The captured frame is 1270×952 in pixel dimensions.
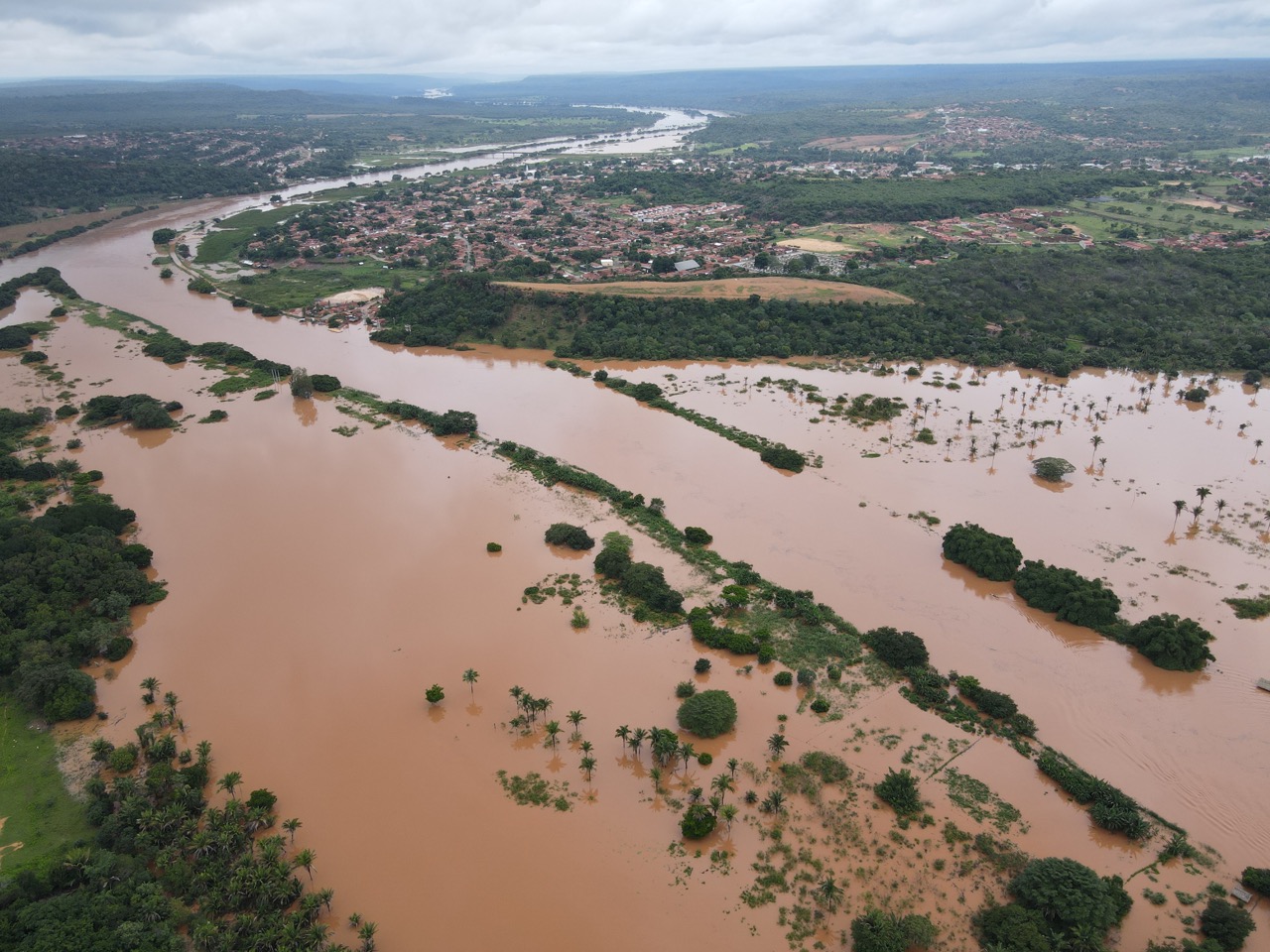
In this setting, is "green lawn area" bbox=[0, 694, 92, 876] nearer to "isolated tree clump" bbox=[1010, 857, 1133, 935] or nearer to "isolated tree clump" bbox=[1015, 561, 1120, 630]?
"isolated tree clump" bbox=[1010, 857, 1133, 935]

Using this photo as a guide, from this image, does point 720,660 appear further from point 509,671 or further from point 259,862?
point 259,862

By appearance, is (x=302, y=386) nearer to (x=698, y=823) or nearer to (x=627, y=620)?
(x=627, y=620)

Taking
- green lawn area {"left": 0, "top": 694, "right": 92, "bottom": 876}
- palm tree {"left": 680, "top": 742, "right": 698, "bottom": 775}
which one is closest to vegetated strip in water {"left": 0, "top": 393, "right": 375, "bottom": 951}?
green lawn area {"left": 0, "top": 694, "right": 92, "bottom": 876}

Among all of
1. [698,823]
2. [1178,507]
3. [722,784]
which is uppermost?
[722,784]

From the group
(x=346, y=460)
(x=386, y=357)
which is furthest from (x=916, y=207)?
(x=346, y=460)

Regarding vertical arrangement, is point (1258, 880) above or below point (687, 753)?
below

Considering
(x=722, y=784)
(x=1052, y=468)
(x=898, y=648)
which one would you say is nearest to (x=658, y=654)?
(x=722, y=784)

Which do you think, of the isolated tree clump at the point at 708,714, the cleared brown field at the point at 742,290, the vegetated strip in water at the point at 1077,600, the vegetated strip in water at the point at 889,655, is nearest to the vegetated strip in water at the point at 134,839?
the isolated tree clump at the point at 708,714
